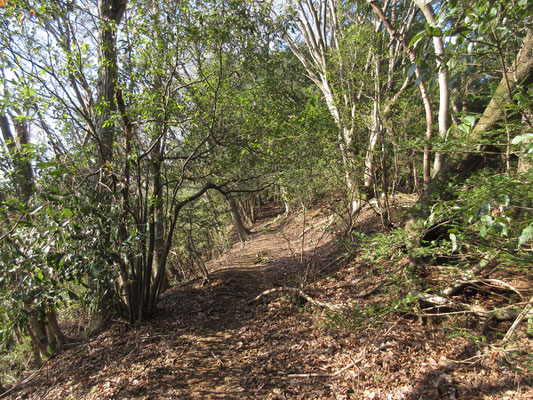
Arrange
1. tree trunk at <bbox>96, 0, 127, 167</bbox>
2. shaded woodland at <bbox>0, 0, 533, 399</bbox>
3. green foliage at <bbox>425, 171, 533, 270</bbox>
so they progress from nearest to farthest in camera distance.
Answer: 1. green foliage at <bbox>425, 171, 533, 270</bbox>
2. shaded woodland at <bbox>0, 0, 533, 399</bbox>
3. tree trunk at <bbox>96, 0, 127, 167</bbox>

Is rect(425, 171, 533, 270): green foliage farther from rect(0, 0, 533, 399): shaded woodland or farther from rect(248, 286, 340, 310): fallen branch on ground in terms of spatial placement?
rect(248, 286, 340, 310): fallen branch on ground

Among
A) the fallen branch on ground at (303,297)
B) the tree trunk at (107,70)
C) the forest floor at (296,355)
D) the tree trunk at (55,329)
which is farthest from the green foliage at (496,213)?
the tree trunk at (55,329)

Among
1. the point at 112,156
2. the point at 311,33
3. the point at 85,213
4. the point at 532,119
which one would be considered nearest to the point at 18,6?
the point at 112,156

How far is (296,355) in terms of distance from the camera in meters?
4.13

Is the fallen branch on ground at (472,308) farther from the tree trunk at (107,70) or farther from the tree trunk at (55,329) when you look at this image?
the tree trunk at (55,329)

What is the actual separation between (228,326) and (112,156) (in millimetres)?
3659

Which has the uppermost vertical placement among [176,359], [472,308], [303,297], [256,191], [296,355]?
[256,191]

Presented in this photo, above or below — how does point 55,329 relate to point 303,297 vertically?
above

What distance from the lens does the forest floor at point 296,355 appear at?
2963 mm

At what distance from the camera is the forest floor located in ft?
9.72

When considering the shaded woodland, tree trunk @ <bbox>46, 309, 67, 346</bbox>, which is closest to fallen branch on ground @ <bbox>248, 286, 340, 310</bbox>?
the shaded woodland

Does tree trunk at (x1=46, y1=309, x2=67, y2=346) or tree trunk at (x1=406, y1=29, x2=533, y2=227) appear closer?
tree trunk at (x1=406, y1=29, x2=533, y2=227)

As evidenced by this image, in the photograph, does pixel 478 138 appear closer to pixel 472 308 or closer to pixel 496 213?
pixel 496 213

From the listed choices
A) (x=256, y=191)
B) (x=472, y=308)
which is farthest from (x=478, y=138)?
(x=256, y=191)
